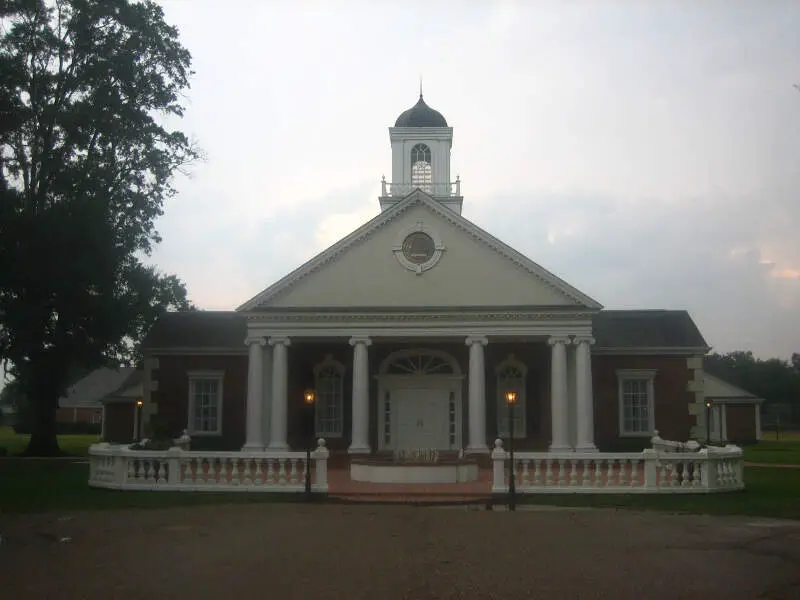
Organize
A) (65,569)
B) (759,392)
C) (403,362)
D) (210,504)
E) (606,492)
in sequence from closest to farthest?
(65,569), (210,504), (606,492), (403,362), (759,392)

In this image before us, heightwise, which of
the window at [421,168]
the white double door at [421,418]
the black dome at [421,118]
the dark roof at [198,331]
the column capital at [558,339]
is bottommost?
the white double door at [421,418]

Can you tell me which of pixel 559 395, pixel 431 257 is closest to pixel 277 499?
pixel 559 395

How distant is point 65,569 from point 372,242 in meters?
18.3

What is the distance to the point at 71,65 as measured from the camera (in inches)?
1235

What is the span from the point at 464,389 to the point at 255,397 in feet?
24.0

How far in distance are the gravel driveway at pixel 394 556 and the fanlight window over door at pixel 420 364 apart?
44.7 feet

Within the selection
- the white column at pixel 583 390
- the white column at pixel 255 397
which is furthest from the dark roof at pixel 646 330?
the white column at pixel 255 397

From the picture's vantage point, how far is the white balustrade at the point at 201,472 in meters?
20.0

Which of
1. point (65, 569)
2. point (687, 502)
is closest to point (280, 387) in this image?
point (687, 502)

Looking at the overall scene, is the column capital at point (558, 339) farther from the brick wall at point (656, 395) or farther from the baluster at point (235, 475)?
the baluster at point (235, 475)

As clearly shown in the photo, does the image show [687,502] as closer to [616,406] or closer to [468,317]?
[468,317]

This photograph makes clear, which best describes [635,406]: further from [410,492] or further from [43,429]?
[43,429]

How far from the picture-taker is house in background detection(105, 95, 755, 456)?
89.1ft

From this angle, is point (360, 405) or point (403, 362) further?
point (403, 362)
